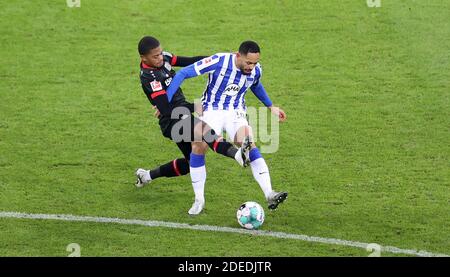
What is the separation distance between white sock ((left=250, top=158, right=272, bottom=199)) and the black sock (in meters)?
1.07

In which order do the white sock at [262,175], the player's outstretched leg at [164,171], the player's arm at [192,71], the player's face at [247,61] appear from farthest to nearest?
the player's outstretched leg at [164,171] < the player's arm at [192,71] < the player's face at [247,61] < the white sock at [262,175]

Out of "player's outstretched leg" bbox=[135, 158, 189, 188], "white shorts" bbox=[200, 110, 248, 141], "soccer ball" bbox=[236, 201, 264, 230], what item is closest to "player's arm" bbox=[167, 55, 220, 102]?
"white shorts" bbox=[200, 110, 248, 141]

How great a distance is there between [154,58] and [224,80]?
818 mm

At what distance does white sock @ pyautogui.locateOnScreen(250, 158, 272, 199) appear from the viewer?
35.2 ft

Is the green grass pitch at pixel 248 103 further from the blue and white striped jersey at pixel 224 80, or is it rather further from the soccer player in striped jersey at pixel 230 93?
the blue and white striped jersey at pixel 224 80

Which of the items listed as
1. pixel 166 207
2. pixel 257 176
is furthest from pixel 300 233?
pixel 166 207

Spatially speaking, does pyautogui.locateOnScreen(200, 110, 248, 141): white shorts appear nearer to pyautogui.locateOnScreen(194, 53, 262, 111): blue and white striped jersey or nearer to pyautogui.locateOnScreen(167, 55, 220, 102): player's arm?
pyautogui.locateOnScreen(194, 53, 262, 111): blue and white striped jersey

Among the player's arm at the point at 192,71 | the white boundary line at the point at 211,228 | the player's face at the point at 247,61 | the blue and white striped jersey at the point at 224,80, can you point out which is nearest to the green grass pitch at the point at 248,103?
the white boundary line at the point at 211,228

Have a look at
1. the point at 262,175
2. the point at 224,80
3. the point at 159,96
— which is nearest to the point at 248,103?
the point at 224,80

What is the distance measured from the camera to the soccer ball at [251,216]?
10531mm

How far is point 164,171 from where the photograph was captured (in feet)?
38.6

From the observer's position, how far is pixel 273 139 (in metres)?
13.4

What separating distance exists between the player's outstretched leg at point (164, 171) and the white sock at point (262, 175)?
1.08 meters

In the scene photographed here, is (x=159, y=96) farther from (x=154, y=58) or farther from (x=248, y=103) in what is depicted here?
(x=248, y=103)
